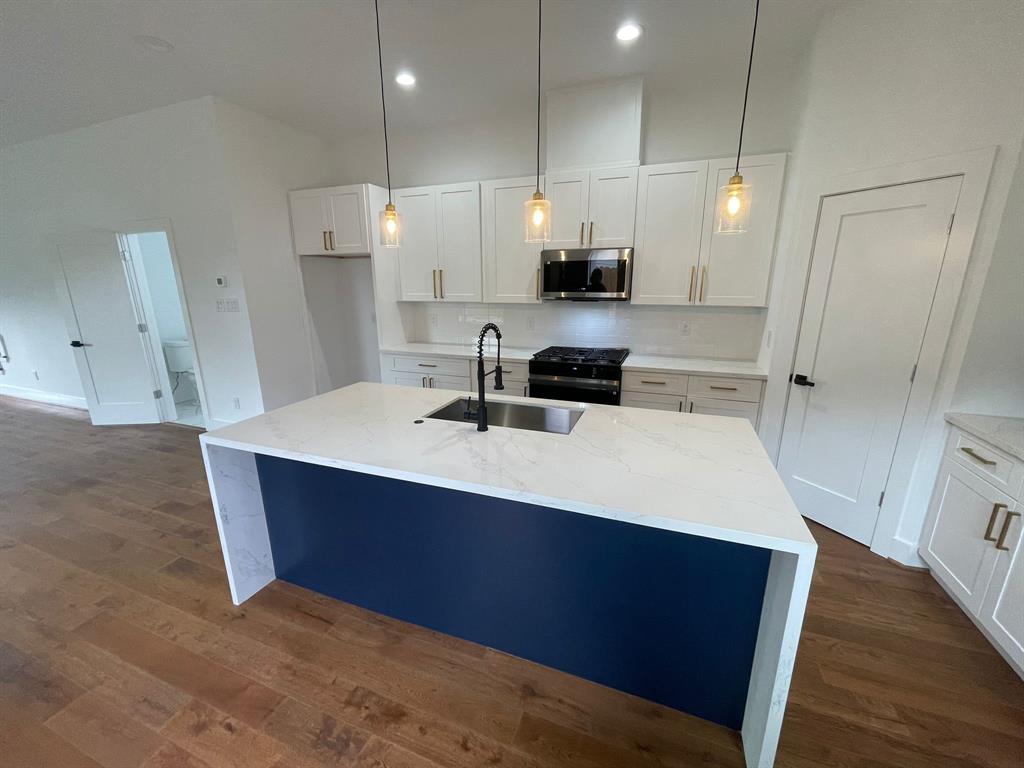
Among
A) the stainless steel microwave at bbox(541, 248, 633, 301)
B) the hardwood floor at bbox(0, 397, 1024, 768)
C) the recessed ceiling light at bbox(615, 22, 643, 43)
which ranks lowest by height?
the hardwood floor at bbox(0, 397, 1024, 768)

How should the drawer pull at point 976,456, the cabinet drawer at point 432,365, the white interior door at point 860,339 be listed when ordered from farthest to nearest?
the cabinet drawer at point 432,365
the white interior door at point 860,339
the drawer pull at point 976,456

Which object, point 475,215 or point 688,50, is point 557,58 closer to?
point 688,50

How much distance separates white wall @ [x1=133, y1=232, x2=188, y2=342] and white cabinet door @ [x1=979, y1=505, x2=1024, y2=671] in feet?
23.7

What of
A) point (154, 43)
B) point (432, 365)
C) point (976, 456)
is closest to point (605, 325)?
point (432, 365)

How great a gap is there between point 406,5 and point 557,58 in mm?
1045

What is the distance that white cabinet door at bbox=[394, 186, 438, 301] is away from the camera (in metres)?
3.65

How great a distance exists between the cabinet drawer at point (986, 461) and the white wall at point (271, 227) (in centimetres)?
484

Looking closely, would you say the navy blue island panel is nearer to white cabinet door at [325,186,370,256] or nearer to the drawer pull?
the drawer pull

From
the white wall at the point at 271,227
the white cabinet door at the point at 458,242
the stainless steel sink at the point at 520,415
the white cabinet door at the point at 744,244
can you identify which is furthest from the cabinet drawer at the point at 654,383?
the white wall at the point at 271,227

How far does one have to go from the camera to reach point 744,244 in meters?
2.88

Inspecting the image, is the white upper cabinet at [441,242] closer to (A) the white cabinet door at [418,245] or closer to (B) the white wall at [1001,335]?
(A) the white cabinet door at [418,245]

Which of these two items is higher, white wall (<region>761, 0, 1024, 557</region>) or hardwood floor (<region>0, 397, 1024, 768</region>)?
white wall (<region>761, 0, 1024, 557</region>)

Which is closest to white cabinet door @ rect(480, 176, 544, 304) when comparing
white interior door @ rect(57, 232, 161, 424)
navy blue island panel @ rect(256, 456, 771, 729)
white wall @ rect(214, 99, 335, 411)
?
white wall @ rect(214, 99, 335, 411)

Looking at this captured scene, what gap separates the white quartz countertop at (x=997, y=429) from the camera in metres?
1.58
